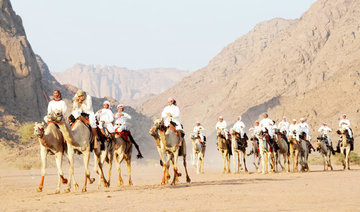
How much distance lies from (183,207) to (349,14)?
92146mm

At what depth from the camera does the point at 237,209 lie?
36.0ft

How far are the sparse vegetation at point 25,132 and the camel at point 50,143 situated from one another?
1145 inches

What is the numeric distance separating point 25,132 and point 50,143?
3081 cm

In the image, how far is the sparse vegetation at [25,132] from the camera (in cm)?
4567

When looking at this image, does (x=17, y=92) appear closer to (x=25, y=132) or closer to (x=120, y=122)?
(x=25, y=132)

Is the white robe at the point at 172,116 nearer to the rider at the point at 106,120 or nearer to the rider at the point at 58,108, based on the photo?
the rider at the point at 106,120

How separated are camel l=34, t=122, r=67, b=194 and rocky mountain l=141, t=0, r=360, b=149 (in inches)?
2124

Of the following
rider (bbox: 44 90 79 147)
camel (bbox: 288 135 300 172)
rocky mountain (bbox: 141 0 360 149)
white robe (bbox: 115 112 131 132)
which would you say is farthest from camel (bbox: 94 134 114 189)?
rocky mountain (bbox: 141 0 360 149)

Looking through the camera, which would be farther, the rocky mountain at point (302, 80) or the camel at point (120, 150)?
the rocky mountain at point (302, 80)

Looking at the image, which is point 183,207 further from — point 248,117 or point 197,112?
point 197,112

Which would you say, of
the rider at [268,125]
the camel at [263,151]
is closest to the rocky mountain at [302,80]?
the rider at [268,125]

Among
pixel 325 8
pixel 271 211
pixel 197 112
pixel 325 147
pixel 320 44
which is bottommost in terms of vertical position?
pixel 271 211

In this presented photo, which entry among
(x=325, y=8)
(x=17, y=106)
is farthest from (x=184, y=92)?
(x=17, y=106)

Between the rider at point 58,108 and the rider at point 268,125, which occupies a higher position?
the rider at point 268,125
